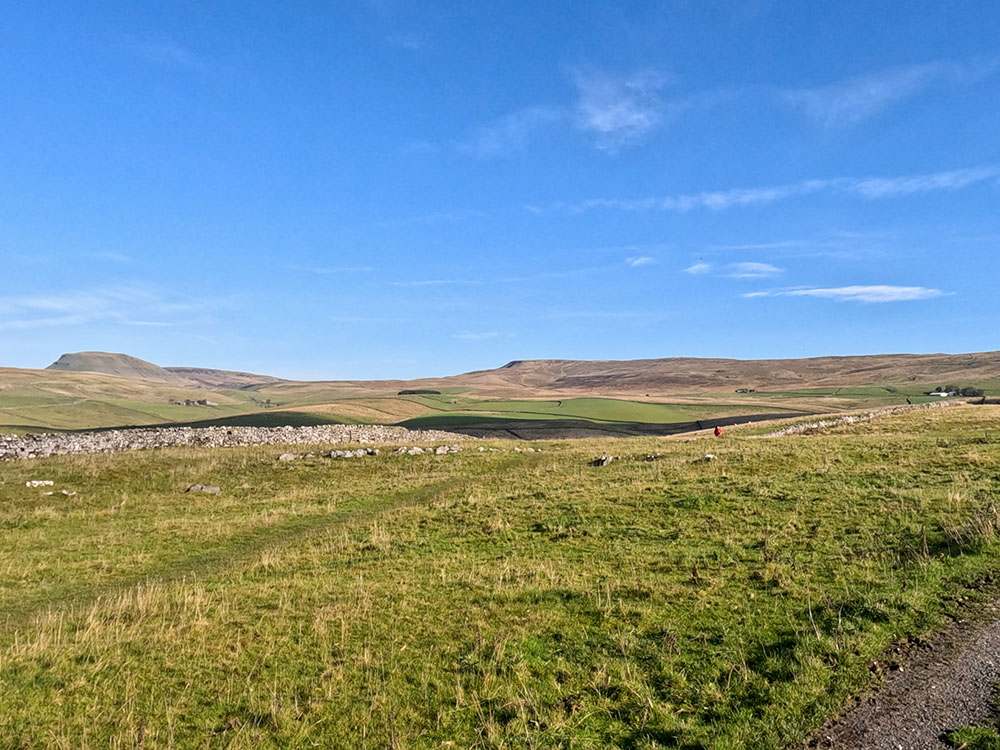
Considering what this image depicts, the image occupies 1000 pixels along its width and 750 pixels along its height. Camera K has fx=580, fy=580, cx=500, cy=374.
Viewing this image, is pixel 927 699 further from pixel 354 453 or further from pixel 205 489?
pixel 354 453

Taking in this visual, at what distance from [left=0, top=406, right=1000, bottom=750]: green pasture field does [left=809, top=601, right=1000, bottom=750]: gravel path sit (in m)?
0.43

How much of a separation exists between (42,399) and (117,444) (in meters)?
175

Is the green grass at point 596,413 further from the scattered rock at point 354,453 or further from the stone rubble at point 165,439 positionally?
the scattered rock at point 354,453

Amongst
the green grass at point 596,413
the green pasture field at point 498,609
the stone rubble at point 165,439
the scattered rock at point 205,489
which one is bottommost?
the green grass at point 596,413

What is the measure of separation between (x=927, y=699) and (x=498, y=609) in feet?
27.2

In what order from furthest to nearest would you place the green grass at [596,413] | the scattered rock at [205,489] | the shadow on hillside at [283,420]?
the green grass at [596,413], the shadow on hillside at [283,420], the scattered rock at [205,489]

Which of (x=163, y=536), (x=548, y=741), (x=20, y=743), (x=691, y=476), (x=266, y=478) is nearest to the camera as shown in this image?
(x=548, y=741)

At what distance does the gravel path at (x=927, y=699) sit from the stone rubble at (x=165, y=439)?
48018mm

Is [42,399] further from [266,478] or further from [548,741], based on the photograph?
[548,741]

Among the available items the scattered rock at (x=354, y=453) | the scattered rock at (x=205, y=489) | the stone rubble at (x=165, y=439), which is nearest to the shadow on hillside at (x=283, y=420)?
the stone rubble at (x=165, y=439)

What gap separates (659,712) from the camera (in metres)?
9.06

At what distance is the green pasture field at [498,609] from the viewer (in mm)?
9289

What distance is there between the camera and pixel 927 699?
8.52 metres

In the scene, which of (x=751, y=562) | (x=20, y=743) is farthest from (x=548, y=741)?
(x=751, y=562)
